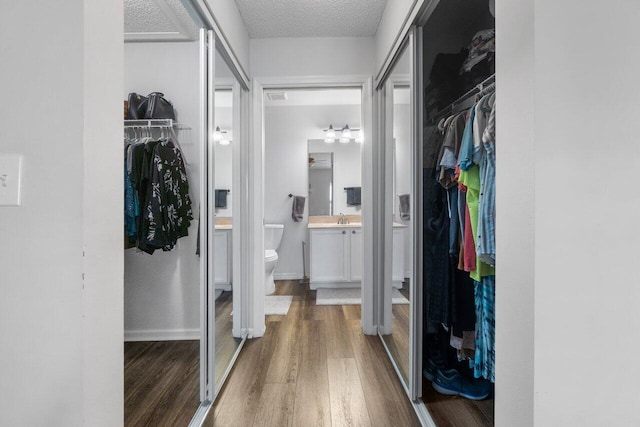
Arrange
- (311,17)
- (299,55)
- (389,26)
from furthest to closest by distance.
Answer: (299,55)
(311,17)
(389,26)

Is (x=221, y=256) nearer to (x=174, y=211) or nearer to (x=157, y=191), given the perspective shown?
(x=174, y=211)

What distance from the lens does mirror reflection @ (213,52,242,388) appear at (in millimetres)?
1981

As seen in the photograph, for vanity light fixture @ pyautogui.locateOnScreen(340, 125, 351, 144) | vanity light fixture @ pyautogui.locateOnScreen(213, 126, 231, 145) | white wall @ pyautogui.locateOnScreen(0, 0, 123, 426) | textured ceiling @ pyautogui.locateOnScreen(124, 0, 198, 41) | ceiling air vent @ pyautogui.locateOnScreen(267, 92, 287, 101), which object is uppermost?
ceiling air vent @ pyautogui.locateOnScreen(267, 92, 287, 101)

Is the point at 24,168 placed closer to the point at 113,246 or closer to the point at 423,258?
the point at 113,246

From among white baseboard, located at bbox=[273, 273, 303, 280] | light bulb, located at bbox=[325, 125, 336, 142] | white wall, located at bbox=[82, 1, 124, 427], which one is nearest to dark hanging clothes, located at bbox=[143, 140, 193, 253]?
white wall, located at bbox=[82, 1, 124, 427]

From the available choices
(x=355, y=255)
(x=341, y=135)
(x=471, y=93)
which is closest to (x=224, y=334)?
(x=471, y=93)

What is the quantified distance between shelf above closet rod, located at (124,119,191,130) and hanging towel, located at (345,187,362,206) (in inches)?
123

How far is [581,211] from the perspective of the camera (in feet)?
2.54

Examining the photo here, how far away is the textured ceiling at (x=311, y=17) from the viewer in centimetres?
234

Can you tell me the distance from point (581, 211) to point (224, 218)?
6.01 feet

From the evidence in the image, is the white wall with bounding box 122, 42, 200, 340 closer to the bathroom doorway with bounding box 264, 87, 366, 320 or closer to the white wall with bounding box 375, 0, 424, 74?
the white wall with bounding box 375, 0, 424, 74

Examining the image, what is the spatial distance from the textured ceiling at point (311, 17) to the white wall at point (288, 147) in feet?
6.29

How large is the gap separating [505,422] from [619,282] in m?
0.48

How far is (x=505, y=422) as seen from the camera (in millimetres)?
911
